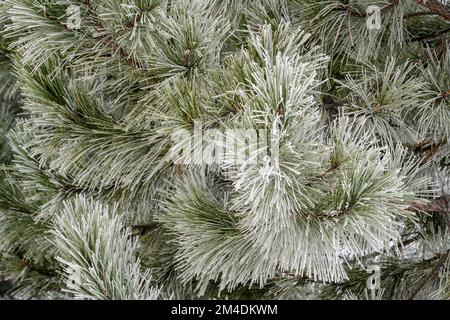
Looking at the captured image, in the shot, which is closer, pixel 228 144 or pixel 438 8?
pixel 228 144

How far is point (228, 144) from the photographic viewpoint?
862 millimetres

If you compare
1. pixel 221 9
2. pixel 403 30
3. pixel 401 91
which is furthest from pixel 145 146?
pixel 403 30

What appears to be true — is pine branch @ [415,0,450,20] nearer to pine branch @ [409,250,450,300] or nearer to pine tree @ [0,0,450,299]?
pine tree @ [0,0,450,299]

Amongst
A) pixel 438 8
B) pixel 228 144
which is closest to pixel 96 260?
pixel 228 144

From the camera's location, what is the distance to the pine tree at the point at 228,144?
85 cm

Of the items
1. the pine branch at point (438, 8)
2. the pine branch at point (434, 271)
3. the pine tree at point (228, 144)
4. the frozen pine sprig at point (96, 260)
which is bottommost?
the frozen pine sprig at point (96, 260)

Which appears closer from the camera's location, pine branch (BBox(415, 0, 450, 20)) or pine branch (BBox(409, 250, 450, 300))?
pine branch (BBox(415, 0, 450, 20))

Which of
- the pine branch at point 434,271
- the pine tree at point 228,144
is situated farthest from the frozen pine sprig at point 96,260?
the pine branch at point 434,271

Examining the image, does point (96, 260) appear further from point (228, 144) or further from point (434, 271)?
point (434, 271)

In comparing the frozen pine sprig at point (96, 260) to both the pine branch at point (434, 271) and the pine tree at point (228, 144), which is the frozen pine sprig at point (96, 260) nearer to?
the pine tree at point (228, 144)

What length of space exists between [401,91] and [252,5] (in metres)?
0.37

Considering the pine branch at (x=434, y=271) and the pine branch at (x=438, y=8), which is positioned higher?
the pine branch at (x=438, y=8)

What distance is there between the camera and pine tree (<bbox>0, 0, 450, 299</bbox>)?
33.4 inches

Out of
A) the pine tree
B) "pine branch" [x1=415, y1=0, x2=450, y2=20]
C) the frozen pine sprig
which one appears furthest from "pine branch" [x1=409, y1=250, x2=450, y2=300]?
the frozen pine sprig
